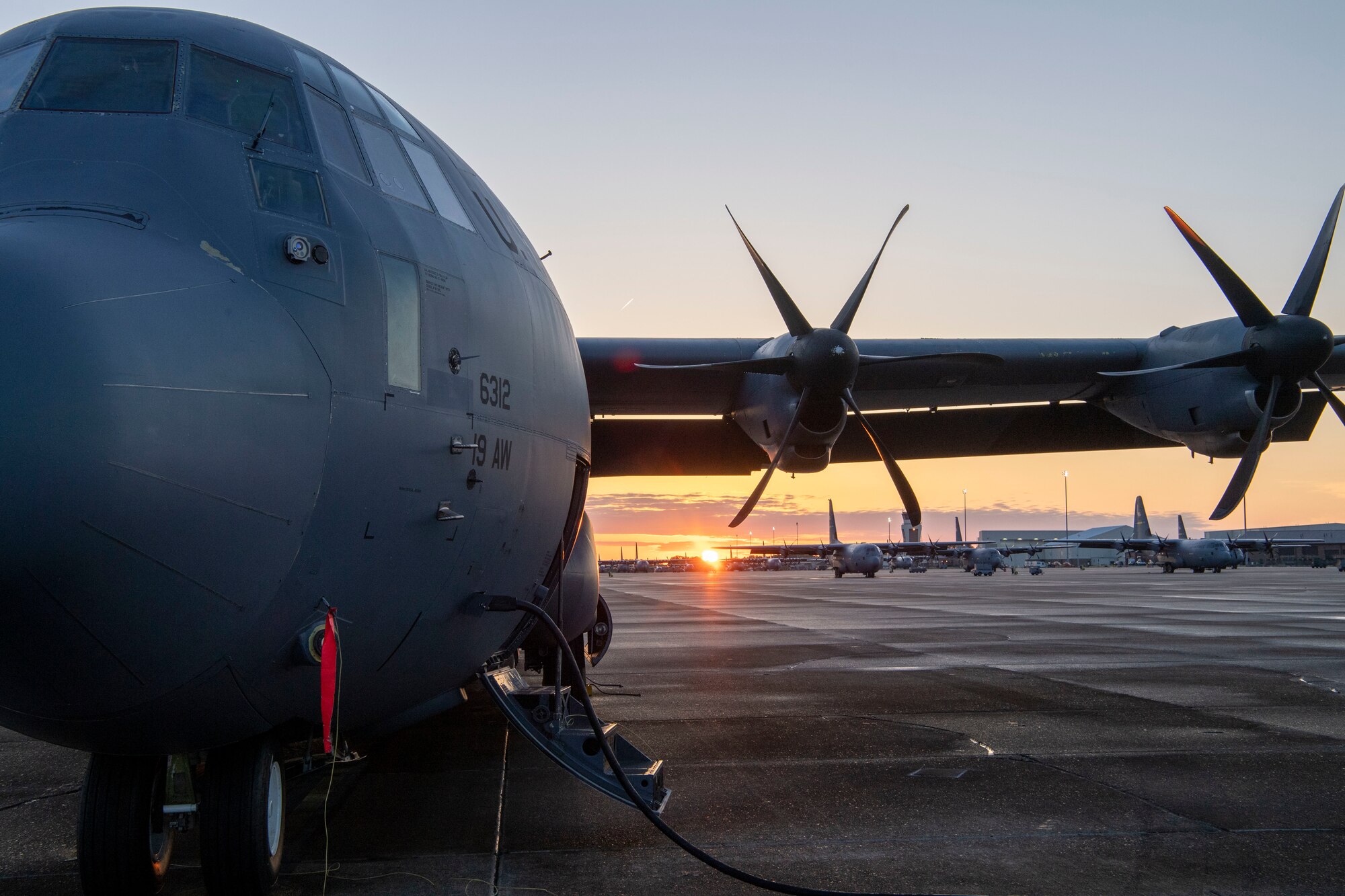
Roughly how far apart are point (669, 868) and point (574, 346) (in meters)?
3.13

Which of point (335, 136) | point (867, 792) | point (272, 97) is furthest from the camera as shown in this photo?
point (867, 792)

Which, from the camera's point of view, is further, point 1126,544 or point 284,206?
point 1126,544

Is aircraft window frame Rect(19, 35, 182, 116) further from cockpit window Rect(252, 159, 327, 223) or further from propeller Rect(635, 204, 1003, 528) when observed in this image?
propeller Rect(635, 204, 1003, 528)

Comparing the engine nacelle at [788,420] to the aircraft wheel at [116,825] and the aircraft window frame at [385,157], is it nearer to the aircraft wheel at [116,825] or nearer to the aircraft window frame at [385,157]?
the aircraft window frame at [385,157]

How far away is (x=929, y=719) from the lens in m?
9.02

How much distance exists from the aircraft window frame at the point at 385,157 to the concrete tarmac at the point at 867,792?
125 inches

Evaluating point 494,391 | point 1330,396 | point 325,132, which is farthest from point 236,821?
point 1330,396

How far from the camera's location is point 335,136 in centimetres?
420

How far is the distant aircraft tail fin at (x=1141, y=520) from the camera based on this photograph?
7962 cm

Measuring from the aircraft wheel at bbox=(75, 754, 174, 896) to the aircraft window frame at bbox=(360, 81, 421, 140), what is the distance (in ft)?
10.4

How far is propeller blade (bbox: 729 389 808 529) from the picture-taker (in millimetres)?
10227

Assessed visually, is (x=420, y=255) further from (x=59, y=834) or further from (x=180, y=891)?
(x=59, y=834)

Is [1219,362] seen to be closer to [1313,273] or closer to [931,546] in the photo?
[1313,273]

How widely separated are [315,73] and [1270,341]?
9.97 meters
